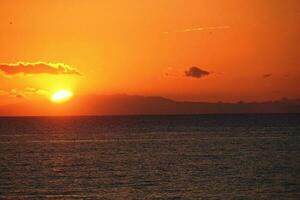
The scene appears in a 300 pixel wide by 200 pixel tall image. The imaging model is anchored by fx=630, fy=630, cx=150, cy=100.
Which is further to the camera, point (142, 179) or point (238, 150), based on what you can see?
point (238, 150)

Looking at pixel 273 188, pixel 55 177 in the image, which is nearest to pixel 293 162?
pixel 273 188

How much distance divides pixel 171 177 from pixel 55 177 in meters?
12.7

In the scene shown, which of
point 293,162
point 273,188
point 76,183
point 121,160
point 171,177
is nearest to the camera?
point 273,188

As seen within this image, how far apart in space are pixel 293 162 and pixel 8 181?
125ft

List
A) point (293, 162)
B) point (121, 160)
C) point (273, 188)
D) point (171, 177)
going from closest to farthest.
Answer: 1. point (273, 188)
2. point (171, 177)
3. point (293, 162)
4. point (121, 160)

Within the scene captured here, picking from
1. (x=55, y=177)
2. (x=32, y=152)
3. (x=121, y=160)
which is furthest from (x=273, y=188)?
(x=32, y=152)

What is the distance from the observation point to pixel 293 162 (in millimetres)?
83500

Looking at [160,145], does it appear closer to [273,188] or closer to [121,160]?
[121,160]

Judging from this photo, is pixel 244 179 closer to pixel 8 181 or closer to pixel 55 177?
pixel 55 177

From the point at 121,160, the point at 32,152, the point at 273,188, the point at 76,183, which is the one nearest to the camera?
the point at 273,188

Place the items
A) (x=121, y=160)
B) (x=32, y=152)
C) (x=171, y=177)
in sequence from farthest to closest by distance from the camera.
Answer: (x=32, y=152) → (x=121, y=160) → (x=171, y=177)

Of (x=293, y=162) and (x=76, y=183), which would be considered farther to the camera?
(x=293, y=162)

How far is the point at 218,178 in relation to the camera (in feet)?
219

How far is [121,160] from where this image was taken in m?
89.2
